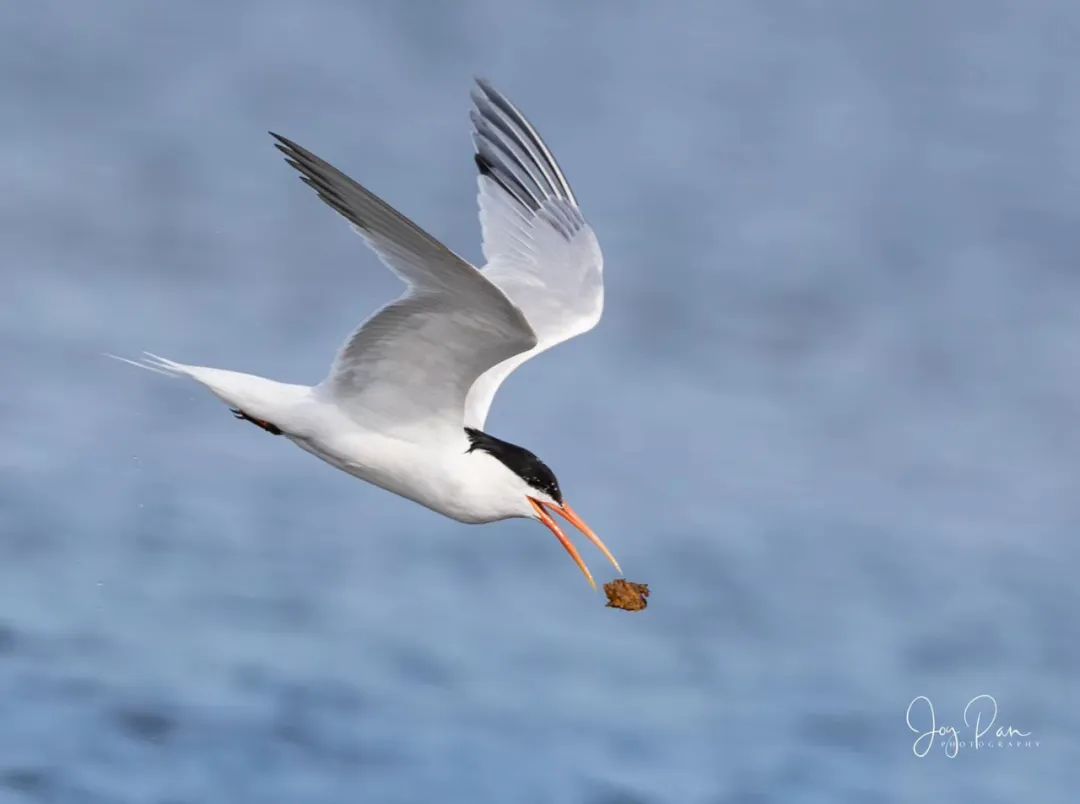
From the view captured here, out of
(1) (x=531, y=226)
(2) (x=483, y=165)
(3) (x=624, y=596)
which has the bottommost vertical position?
(3) (x=624, y=596)

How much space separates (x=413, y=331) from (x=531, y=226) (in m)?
2.03

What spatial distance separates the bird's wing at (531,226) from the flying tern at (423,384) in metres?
0.02

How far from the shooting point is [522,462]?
7.07 meters

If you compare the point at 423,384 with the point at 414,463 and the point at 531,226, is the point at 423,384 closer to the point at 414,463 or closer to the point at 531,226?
the point at 414,463

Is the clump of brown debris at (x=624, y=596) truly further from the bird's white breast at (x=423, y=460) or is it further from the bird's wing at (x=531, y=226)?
the bird's wing at (x=531, y=226)

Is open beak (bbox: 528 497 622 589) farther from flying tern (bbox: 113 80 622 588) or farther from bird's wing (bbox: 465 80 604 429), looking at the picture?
bird's wing (bbox: 465 80 604 429)

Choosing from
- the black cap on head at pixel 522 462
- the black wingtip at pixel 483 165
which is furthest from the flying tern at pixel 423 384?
the black wingtip at pixel 483 165

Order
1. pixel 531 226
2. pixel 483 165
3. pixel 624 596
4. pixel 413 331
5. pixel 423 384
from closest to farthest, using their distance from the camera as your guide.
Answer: pixel 413 331 → pixel 423 384 → pixel 624 596 → pixel 531 226 → pixel 483 165

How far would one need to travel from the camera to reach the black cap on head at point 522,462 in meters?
7.07

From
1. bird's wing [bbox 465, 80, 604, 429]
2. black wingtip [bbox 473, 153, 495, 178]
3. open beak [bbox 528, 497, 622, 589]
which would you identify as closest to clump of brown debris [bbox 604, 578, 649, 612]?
open beak [bbox 528, 497, 622, 589]

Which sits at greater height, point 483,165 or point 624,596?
point 483,165

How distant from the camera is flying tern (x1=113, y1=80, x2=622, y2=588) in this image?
6176 millimetres

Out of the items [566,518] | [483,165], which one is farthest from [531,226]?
[566,518]

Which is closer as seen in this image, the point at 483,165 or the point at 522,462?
the point at 522,462
